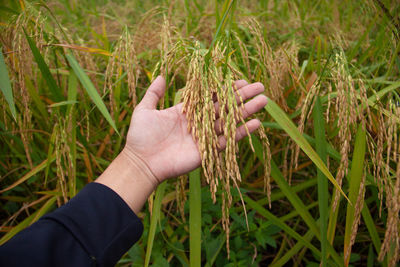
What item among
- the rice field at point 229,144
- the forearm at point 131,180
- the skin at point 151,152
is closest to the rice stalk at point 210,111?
the rice field at point 229,144

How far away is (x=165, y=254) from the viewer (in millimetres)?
1213

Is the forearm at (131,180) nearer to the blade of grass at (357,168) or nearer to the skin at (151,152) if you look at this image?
the skin at (151,152)

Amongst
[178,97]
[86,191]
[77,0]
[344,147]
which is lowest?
[86,191]

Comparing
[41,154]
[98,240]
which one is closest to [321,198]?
[98,240]

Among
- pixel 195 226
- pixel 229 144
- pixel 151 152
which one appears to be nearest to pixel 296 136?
pixel 229 144

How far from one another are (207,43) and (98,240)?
1.67 metres

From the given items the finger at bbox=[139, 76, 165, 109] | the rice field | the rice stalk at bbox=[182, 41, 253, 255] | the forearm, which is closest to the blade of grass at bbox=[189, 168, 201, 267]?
the rice field

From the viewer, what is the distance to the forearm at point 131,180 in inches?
42.5

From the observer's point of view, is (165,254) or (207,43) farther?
(207,43)

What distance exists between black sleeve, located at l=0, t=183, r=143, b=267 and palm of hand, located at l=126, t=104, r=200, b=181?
206 millimetres

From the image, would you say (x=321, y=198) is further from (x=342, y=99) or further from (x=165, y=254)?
(x=165, y=254)

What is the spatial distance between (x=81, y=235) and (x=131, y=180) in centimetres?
27

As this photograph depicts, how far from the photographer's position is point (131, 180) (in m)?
1.10

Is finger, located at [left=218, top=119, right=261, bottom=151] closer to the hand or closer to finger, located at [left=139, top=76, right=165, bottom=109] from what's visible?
the hand
